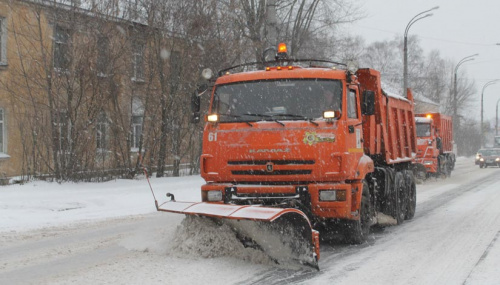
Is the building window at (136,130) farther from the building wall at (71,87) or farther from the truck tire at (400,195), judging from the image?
the truck tire at (400,195)

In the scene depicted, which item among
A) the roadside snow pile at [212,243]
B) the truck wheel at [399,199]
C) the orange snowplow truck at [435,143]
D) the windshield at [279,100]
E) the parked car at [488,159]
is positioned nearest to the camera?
the roadside snow pile at [212,243]

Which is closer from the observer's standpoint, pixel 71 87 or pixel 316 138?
pixel 316 138

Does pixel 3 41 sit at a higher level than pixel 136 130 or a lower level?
higher

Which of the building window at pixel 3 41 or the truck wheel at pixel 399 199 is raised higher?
the building window at pixel 3 41

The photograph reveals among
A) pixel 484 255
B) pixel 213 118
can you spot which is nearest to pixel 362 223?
pixel 484 255

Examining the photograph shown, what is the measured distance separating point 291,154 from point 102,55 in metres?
11.7

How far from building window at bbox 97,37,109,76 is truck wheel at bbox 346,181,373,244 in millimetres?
11275

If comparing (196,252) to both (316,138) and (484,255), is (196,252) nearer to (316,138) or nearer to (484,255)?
(316,138)

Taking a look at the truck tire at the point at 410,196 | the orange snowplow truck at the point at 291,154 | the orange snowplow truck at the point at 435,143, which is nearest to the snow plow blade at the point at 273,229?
the orange snowplow truck at the point at 291,154

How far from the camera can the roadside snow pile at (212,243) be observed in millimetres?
7297

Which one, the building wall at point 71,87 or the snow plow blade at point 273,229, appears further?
the building wall at point 71,87

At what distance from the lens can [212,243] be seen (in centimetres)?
739

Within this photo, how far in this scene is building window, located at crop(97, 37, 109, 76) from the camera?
17.8m

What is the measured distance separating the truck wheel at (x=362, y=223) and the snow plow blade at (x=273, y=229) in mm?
1592
